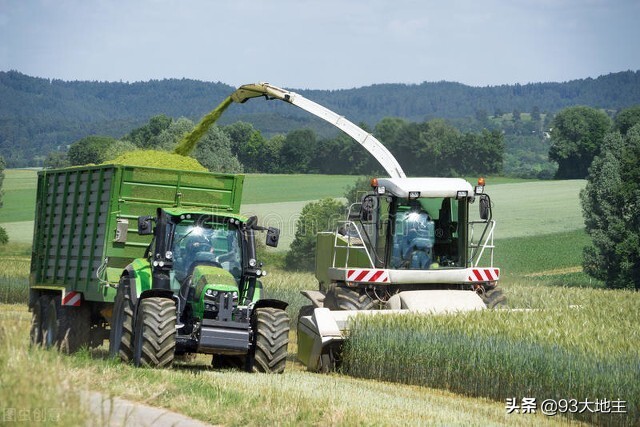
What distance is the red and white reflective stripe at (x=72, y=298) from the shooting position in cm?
1577

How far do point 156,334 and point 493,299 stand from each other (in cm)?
693

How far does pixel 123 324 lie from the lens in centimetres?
1300

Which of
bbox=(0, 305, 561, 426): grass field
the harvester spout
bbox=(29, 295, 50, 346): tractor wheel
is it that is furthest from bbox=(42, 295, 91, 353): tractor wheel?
the harvester spout

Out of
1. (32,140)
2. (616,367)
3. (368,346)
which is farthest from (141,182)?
(32,140)

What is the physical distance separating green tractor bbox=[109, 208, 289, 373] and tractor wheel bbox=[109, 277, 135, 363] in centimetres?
1

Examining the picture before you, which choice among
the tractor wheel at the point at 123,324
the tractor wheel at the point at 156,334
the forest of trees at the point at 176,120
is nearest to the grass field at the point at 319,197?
the forest of trees at the point at 176,120

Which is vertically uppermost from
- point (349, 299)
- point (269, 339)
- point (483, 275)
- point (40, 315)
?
point (483, 275)

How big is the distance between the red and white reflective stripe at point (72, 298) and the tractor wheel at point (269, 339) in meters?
4.01

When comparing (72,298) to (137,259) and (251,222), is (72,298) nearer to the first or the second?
(137,259)

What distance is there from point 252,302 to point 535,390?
3.71 meters

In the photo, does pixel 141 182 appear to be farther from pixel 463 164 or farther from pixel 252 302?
pixel 463 164

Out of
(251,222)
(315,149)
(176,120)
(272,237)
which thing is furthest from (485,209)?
(176,120)

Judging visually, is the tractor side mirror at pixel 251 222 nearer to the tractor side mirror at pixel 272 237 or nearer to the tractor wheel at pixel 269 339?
the tractor side mirror at pixel 272 237

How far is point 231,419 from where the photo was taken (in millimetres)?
9047
